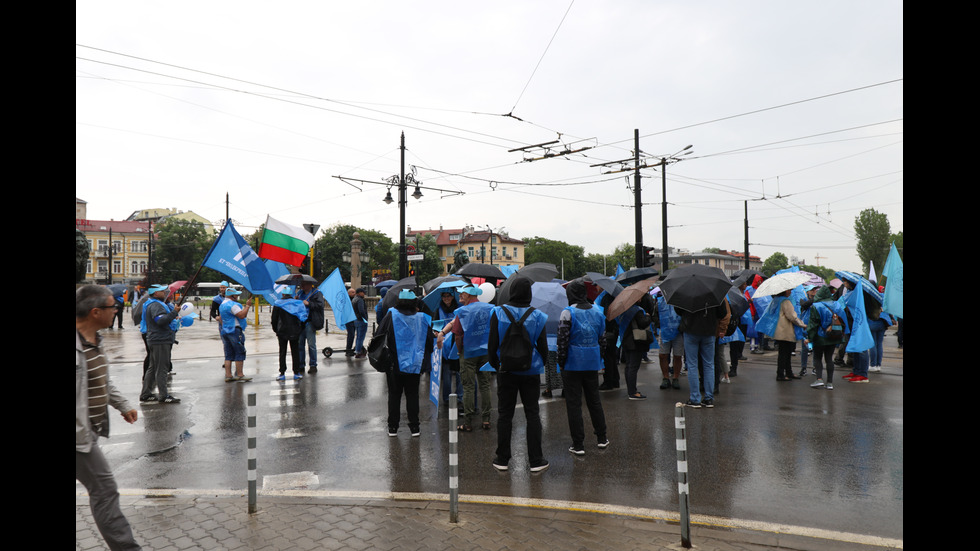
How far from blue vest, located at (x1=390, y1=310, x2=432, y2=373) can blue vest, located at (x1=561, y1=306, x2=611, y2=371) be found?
1.85m

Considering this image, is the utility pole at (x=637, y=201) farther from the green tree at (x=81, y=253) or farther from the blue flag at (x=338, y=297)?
the green tree at (x=81, y=253)

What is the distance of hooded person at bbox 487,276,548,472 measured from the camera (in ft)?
19.7

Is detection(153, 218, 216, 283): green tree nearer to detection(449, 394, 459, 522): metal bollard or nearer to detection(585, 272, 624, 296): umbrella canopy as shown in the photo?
detection(585, 272, 624, 296): umbrella canopy

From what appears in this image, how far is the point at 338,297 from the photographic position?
1345cm

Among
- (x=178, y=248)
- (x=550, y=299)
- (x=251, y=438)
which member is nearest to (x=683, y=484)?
(x=251, y=438)

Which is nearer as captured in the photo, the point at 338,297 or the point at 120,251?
the point at 338,297

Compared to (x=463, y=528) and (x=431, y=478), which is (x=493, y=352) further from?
(x=463, y=528)

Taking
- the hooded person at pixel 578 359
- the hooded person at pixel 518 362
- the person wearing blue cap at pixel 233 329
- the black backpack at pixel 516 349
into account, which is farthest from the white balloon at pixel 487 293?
the person wearing blue cap at pixel 233 329

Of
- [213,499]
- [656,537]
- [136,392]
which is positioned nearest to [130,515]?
[213,499]

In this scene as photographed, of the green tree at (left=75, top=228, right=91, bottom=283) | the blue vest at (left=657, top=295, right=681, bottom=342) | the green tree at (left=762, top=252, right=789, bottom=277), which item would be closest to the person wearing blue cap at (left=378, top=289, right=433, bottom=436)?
the blue vest at (left=657, top=295, right=681, bottom=342)

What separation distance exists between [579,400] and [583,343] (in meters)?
0.63

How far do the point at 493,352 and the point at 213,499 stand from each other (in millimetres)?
2920

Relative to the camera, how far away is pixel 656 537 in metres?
4.38

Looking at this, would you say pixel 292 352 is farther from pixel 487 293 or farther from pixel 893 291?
pixel 893 291
